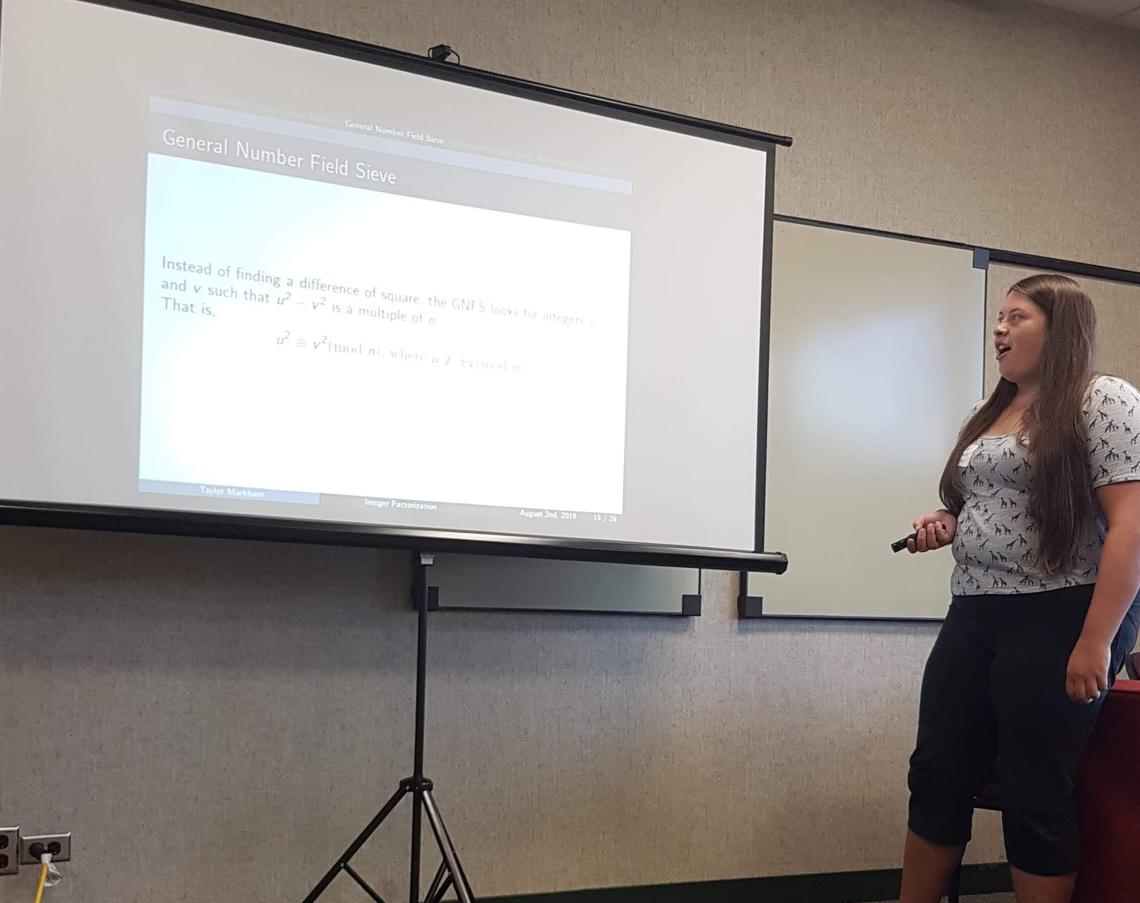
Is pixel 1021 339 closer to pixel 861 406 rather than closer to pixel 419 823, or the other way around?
pixel 861 406

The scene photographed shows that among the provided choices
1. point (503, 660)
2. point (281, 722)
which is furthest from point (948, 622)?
point (281, 722)

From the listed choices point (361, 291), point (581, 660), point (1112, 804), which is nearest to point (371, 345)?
point (361, 291)

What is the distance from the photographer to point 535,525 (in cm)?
235

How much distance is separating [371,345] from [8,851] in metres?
1.19

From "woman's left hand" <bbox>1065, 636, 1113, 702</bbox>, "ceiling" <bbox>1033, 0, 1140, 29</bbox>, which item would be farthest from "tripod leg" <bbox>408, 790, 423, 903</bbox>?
"ceiling" <bbox>1033, 0, 1140, 29</bbox>

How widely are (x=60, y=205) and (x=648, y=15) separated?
152cm

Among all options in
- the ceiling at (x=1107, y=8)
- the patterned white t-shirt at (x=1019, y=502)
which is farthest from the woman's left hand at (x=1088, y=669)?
the ceiling at (x=1107, y=8)

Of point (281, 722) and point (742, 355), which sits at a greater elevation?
point (742, 355)

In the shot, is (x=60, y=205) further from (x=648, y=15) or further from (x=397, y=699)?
(x=648, y=15)

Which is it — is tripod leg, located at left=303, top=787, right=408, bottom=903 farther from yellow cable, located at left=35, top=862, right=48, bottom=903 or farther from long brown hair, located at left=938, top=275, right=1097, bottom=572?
long brown hair, located at left=938, top=275, right=1097, bottom=572

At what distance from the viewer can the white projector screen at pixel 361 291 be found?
2.03 meters

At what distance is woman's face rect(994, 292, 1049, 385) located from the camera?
2.17 metres

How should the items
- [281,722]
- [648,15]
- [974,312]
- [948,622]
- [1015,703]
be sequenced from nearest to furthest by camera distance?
[1015,703], [948,622], [281,722], [648,15], [974,312]

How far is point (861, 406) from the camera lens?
300 centimetres
